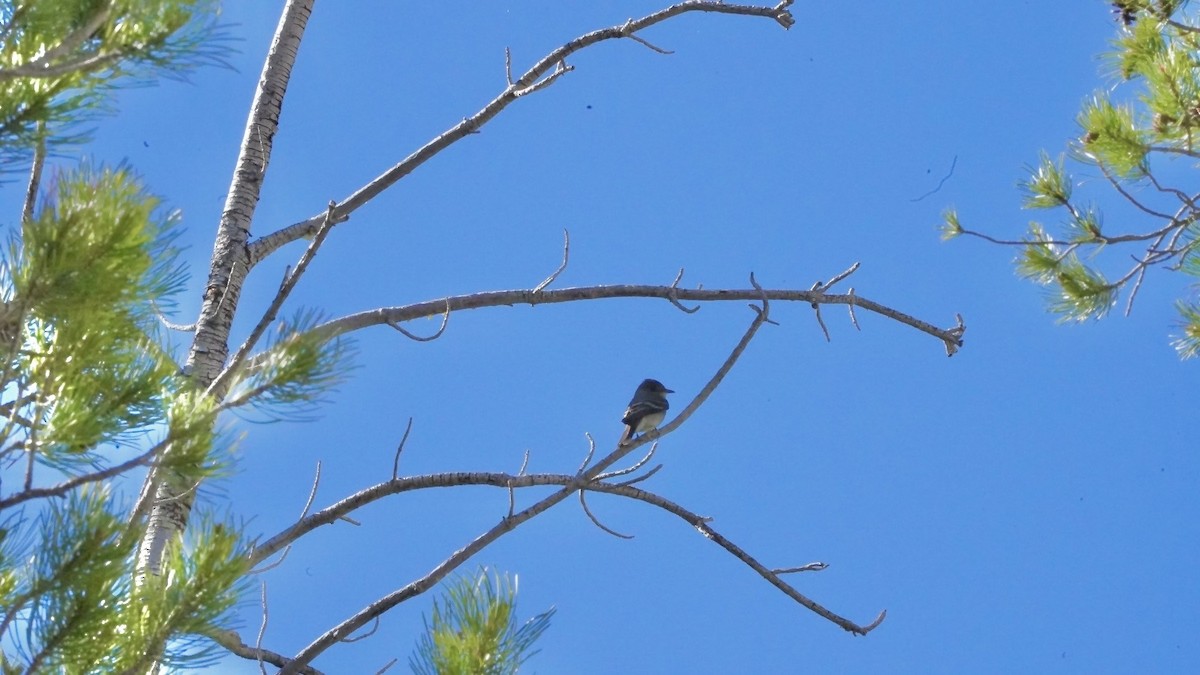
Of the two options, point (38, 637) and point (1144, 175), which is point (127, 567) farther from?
point (1144, 175)

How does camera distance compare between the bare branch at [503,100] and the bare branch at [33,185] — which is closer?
the bare branch at [33,185]

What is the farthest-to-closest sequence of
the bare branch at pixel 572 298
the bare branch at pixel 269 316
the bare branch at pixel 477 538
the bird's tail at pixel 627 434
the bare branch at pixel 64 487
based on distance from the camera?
the bird's tail at pixel 627 434
the bare branch at pixel 572 298
the bare branch at pixel 477 538
the bare branch at pixel 269 316
the bare branch at pixel 64 487

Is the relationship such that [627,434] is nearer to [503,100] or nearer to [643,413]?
[643,413]

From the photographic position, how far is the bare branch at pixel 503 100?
3324 millimetres

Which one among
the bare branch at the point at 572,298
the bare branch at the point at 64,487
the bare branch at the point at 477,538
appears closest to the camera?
the bare branch at the point at 64,487

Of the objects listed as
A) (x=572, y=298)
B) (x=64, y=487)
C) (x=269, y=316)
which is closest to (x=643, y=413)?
(x=572, y=298)

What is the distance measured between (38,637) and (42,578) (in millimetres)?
93

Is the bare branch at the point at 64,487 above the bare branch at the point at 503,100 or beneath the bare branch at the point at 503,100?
beneath

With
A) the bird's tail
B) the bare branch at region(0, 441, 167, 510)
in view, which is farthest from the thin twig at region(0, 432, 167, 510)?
the bird's tail

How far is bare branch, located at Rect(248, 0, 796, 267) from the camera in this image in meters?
3.32

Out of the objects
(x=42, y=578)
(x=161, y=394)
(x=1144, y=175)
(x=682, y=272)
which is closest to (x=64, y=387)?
(x=161, y=394)

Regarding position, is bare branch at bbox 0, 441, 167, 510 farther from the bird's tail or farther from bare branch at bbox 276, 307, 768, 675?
the bird's tail

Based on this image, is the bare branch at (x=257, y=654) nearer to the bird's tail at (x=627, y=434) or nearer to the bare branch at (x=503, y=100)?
the bare branch at (x=503, y=100)

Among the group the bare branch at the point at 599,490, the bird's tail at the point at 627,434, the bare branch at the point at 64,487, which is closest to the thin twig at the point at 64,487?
the bare branch at the point at 64,487
